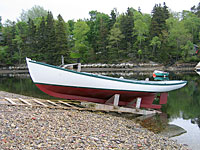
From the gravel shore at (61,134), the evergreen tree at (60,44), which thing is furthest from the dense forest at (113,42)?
the gravel shore at (61,134)

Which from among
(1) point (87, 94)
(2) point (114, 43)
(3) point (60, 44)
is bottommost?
(1) point (87, 94)

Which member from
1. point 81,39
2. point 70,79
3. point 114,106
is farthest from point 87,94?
point 81,39

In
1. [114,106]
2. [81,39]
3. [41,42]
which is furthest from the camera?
[81,39]

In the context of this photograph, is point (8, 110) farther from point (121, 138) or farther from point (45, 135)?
point (121, 138)

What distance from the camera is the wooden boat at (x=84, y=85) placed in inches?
402

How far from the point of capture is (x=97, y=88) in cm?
1052

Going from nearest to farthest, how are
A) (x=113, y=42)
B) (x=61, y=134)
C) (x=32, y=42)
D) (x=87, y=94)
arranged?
(x=61, y=134)
(x=87, y=94)
(x=113, y=42)
(x=32, y=42)

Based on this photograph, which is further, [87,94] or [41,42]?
[41,42]

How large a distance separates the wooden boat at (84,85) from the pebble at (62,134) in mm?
2629

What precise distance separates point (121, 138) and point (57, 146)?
227 cm

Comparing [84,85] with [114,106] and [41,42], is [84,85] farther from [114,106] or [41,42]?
[41,42]

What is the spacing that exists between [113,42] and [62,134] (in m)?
52.6

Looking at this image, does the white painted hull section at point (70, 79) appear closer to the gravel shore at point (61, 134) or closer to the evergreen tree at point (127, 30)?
the gravel shore at point (61, 134)

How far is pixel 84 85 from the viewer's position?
34.0ft
